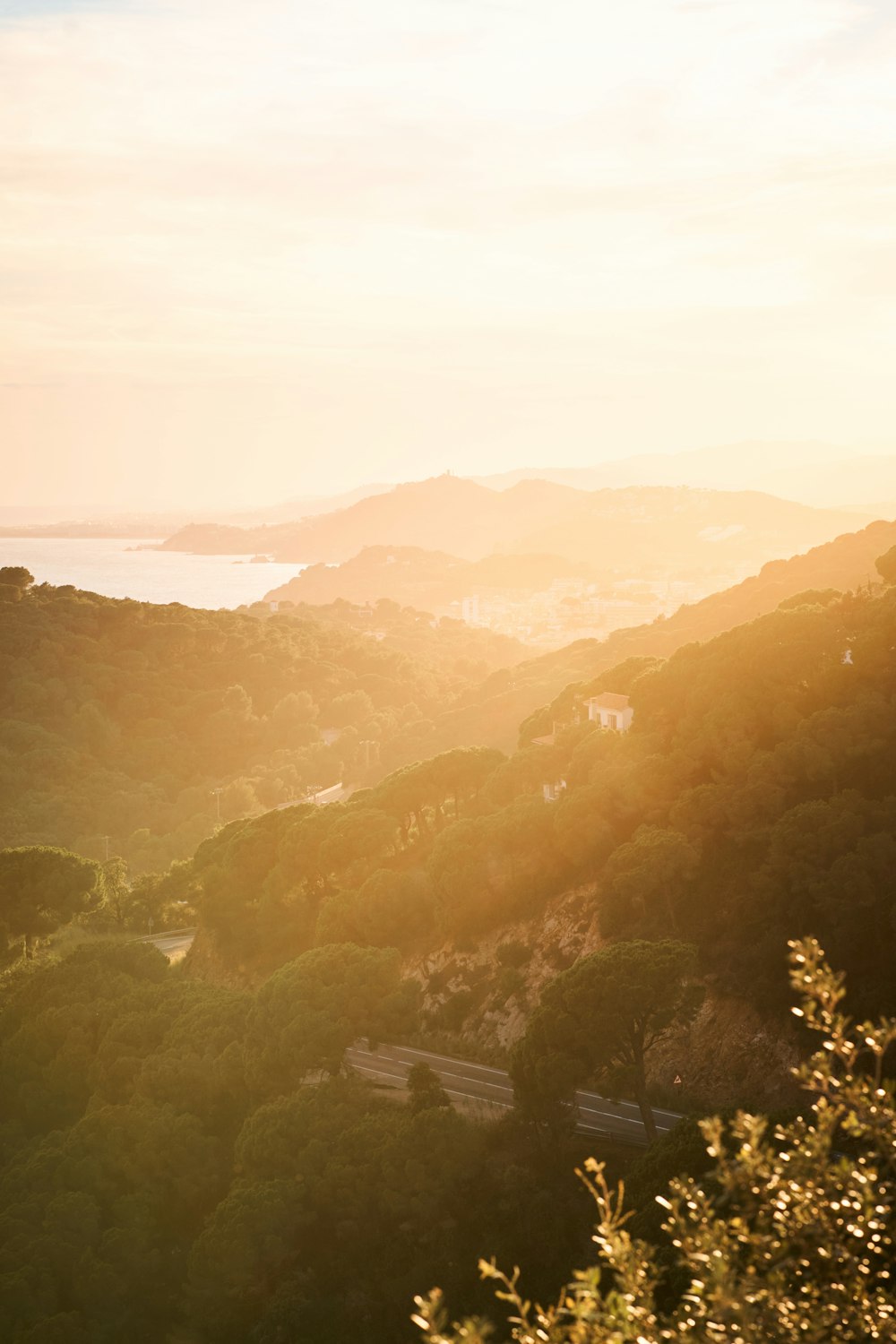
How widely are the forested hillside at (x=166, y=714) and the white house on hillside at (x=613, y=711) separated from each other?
22145mm

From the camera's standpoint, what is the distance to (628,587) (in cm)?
15325

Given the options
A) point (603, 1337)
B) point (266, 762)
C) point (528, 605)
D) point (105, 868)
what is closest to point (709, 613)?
point (266, 762)

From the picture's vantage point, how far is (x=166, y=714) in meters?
63.5

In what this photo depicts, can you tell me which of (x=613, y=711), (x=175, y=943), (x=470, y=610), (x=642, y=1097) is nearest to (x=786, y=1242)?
(x=642, y=1097)

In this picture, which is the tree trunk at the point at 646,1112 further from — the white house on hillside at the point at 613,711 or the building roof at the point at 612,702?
the building roof at the point at 612,702

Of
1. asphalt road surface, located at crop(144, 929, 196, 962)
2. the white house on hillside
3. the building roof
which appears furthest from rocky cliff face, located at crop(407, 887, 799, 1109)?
asphalt road surface, located at crop(144, 929, 196, 962)

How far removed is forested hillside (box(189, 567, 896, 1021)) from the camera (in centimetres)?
2044

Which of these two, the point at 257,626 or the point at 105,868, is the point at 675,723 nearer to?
the point at 105,868

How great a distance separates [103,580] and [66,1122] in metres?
144

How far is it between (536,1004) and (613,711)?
10137 millimetres

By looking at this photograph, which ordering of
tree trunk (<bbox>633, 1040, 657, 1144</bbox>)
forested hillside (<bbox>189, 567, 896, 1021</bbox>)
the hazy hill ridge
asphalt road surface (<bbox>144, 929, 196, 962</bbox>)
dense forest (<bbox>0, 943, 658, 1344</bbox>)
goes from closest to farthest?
dense forest (<bbox>0, 943, 658, 1344</bbox>)
tree trunk (<bbox>633, 1040, 657, 1144</bbox>)
forested hillside (<bbox>189, 567, 896, 1021</bbox>)
asphalt road surface (<bbox>144, 929, 196, 962</bbox>)
the hazy hill ridge

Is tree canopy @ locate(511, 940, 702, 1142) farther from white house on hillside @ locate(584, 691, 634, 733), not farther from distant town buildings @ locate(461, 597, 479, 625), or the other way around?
distant town buildings @ locate(461, 597, 479, 625)

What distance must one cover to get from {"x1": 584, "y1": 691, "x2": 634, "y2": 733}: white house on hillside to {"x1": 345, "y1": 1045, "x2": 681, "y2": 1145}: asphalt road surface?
10.3 m

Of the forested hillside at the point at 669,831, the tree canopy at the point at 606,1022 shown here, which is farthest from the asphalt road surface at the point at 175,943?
the tree canopy at the point at 606,1022
